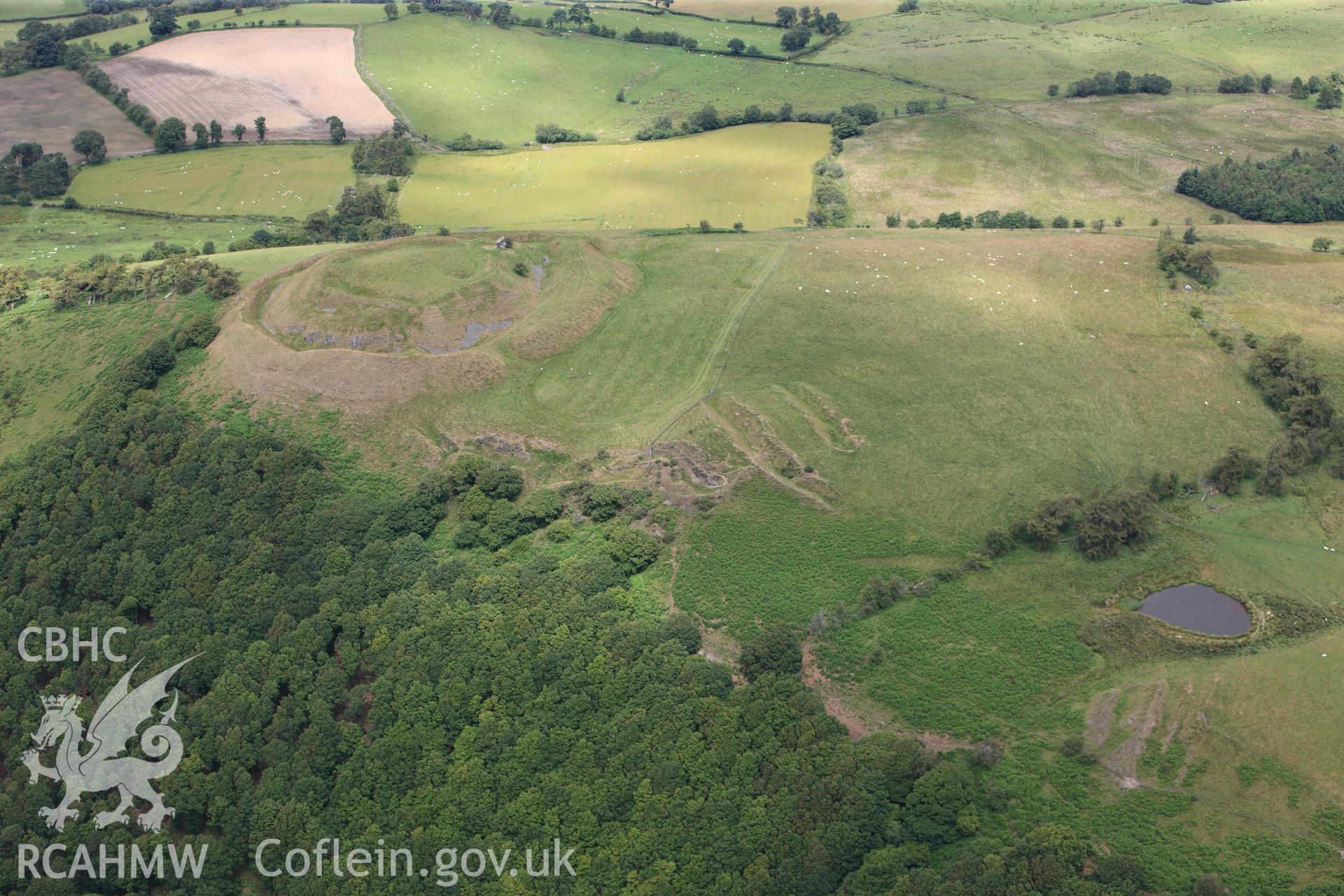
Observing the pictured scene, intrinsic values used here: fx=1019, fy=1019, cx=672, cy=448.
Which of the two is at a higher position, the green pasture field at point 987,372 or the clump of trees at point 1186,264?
the clump of trees at point 1186,264

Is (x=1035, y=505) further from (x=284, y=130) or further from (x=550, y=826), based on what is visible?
(x=284, y=130)

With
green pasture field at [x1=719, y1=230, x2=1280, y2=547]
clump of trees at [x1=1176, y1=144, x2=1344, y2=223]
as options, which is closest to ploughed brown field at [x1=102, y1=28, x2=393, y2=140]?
green pasture field at [x1=719, y1=230, x2=1280, y2=547]

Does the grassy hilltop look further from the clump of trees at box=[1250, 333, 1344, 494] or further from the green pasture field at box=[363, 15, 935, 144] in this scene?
the green pasture field at box=[363, 15, 935, 144]

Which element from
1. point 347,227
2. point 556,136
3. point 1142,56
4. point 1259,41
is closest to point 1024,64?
point 1142,56

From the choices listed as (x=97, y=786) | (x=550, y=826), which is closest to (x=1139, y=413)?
(x=550, y=826)

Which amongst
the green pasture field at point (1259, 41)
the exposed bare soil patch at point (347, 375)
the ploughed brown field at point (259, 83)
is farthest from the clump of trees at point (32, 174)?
the green pasture field at point (1259, 41)

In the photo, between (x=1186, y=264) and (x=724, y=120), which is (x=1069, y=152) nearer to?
(x=1186, y=264)

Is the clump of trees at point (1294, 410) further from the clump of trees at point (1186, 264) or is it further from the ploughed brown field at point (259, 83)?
the ploughed brown field at point (259, 83)
